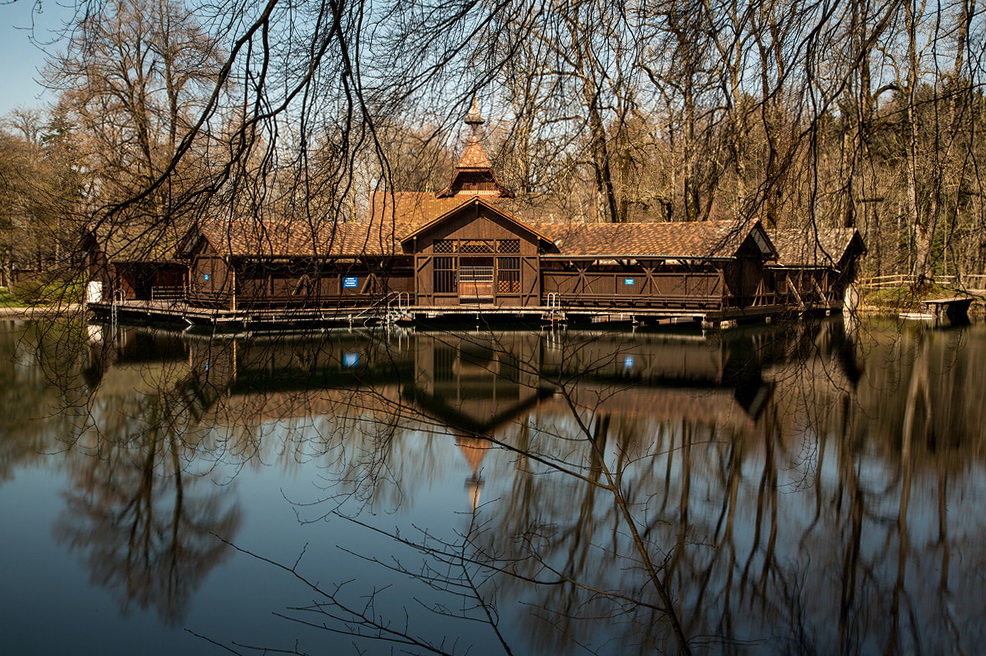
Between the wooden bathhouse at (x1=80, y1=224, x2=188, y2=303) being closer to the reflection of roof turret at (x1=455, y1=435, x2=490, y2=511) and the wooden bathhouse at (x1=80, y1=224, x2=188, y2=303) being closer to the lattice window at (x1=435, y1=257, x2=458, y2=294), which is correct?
the reflection of roof turret at (x1=455, y1=435, x2=490, y2=511)

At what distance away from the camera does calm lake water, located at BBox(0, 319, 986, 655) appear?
5688 millimetres

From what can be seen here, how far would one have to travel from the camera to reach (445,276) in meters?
30.3

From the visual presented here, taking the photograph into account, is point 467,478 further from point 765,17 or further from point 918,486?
point 765,17

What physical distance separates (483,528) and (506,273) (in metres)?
22.7

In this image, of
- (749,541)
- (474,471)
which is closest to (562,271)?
(474,471)

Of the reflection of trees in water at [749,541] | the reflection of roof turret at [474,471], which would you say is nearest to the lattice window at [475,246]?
the reflection of trees in water at [749,541]

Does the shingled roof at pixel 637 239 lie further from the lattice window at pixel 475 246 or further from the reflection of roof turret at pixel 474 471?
the reflection of roof turret at pixel 474 471

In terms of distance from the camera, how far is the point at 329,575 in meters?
7.07

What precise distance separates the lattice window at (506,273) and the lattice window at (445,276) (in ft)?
5.39

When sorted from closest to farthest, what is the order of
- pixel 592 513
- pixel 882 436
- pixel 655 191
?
pixel 592 513
pixel 882 436
pixel 655 191

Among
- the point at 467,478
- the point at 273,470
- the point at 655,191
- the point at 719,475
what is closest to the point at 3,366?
the point at 273,470

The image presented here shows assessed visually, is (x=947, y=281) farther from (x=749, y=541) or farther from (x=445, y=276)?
(x=445, y=276)

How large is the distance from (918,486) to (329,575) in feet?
22.1

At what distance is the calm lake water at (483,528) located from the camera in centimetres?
569
